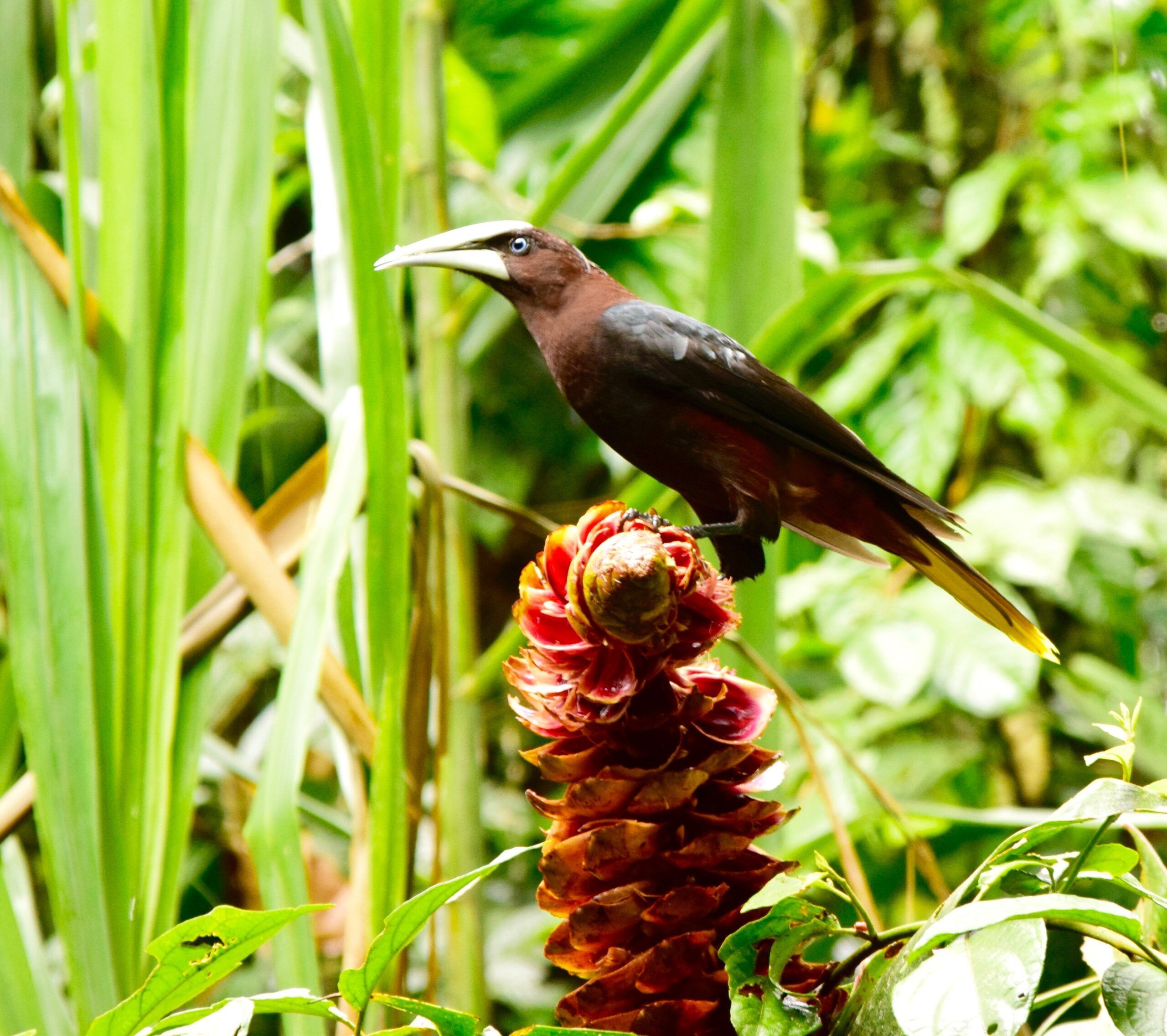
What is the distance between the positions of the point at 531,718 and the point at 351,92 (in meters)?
0.43

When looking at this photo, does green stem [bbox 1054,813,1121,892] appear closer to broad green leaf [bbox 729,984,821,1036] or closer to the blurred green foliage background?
broad green leaf [bbox 729,984,821,1036]

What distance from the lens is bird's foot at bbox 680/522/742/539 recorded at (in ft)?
3.21

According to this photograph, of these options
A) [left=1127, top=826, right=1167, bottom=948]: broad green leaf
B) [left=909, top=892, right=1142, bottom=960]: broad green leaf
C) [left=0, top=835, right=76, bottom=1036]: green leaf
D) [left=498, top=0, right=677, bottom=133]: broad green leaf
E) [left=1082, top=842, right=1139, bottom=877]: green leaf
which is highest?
[left=498, top=0, right=677, bottom=133]: broad green leaf

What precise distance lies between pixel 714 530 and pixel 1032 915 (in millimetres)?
674

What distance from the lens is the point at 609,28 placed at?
1.52 m

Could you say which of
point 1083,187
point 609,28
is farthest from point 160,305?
point 1083,187

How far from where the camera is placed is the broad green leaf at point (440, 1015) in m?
0.37

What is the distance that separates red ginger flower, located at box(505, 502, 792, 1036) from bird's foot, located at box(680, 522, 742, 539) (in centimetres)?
43

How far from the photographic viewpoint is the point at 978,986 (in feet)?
1.09

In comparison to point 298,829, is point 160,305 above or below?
above

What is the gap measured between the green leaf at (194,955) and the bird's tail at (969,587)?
671 millimetres

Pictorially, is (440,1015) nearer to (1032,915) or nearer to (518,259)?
(1032,915)

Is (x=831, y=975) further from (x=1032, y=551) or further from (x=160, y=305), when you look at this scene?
(x=1032, y=551)

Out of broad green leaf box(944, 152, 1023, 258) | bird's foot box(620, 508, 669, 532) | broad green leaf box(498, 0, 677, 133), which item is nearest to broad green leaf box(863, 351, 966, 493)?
broad green leaf box(944, 152, 1023, 258)
